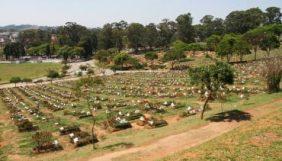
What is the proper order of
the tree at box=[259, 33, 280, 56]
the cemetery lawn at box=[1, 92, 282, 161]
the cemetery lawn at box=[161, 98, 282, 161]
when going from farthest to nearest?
the tree at box=[259, 33, 280, 56] → the cemetery lawn at box=[1, 92, 282, 161] → the cemetery lawn at box=[161, 98, 282, 161]

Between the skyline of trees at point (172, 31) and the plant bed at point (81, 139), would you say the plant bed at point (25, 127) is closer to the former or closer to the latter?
the plant bed at point (81, 139)

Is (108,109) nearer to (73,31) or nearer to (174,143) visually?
(174,143)

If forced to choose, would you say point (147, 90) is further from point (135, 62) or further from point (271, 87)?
point (135, 62)

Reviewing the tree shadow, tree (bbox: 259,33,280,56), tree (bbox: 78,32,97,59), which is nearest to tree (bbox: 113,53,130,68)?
tree (bbox: 259,33,280,56)

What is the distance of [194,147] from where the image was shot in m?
25.0

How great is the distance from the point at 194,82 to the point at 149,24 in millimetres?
125597

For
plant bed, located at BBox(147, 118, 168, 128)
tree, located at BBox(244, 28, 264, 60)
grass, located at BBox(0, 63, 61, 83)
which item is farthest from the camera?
grass, located at BBox(0, 63, 61, 83)

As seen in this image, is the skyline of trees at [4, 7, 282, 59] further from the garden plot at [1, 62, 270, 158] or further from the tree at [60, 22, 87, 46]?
the garden plot at [1, 62, 270, 158]

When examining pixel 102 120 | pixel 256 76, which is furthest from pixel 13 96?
pixel 256 76

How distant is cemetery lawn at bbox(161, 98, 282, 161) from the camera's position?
22.2 meters

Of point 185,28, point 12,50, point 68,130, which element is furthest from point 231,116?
point 12,50

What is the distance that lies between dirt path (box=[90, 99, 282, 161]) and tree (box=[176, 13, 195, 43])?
12188 cm

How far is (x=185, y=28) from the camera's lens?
151250mm

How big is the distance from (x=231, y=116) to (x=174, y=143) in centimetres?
756
